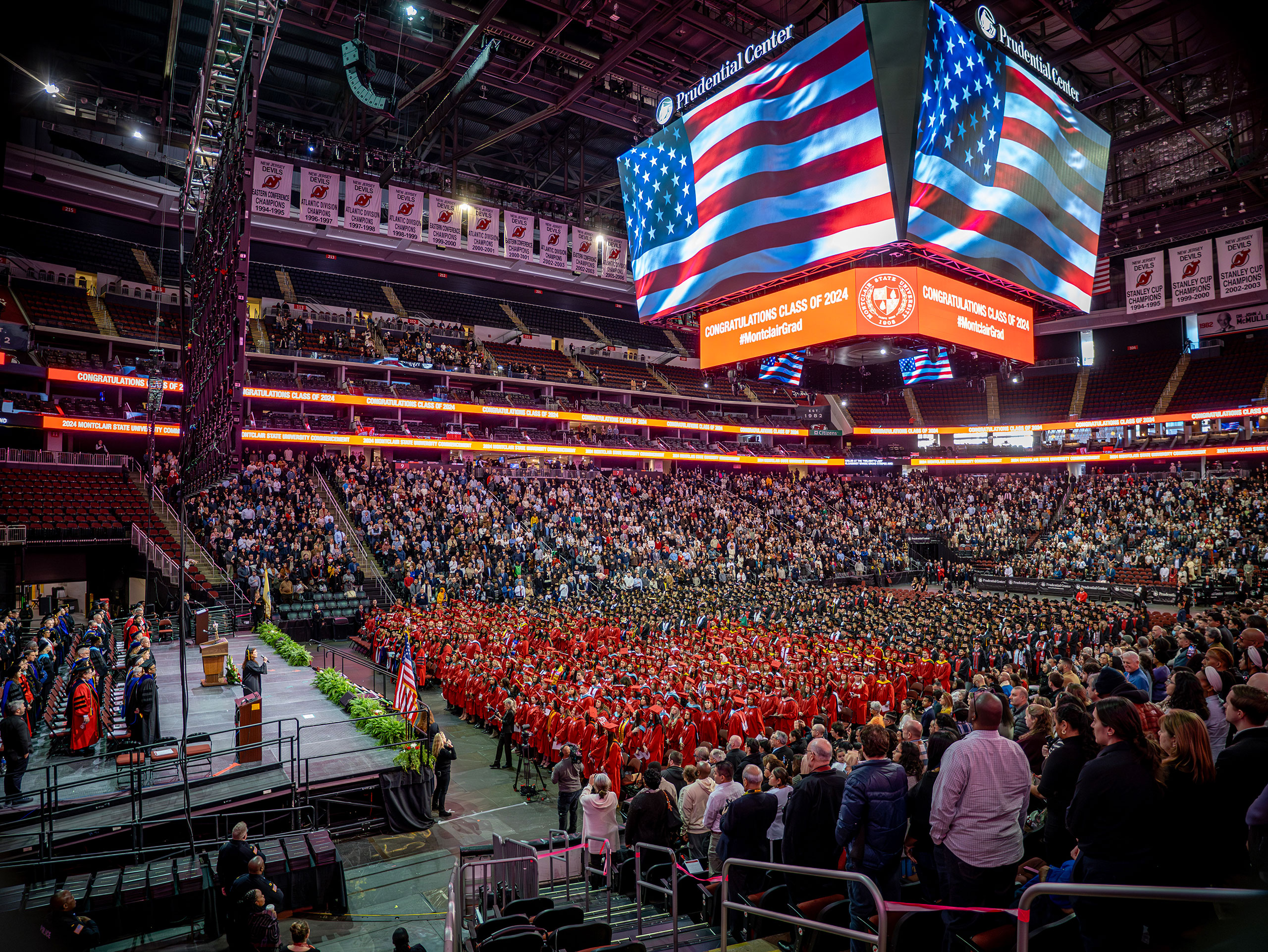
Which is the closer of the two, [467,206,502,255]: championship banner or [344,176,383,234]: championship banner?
[344,176,383,234]: championship banner

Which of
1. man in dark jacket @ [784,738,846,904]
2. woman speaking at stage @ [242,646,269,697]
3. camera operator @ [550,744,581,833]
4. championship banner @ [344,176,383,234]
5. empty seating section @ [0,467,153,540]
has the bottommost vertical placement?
camera operator @ [550,744,581,833]

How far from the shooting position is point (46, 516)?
20828 millimetres

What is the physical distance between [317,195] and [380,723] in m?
21.8

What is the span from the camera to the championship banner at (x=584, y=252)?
108 feet

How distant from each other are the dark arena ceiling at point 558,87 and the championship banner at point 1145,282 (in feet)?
9.01

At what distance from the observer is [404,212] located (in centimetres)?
2831

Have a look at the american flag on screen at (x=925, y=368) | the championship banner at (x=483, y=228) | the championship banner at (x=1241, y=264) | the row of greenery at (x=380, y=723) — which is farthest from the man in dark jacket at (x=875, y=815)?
the championship banner at (x=483, y=228)

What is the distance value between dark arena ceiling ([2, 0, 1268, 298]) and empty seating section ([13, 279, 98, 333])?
5893 millimetres

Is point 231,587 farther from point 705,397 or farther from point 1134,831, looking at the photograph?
point 705,397

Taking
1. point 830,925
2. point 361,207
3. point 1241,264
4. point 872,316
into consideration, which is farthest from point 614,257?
point 830,925

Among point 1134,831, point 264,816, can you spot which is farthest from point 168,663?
point 1134,831

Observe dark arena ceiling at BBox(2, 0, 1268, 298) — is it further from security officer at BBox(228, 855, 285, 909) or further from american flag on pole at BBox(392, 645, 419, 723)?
american flag on pole at BBox(392, 645, 419, 723)

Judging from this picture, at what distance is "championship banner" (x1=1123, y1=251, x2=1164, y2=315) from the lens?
73.2 feet

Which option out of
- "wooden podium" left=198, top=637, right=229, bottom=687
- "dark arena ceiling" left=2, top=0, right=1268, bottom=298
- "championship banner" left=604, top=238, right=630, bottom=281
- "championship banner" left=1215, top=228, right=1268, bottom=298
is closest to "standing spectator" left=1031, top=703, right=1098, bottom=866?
"dark arena ceiling" left=2, top=0, right=1268, bottom=298
